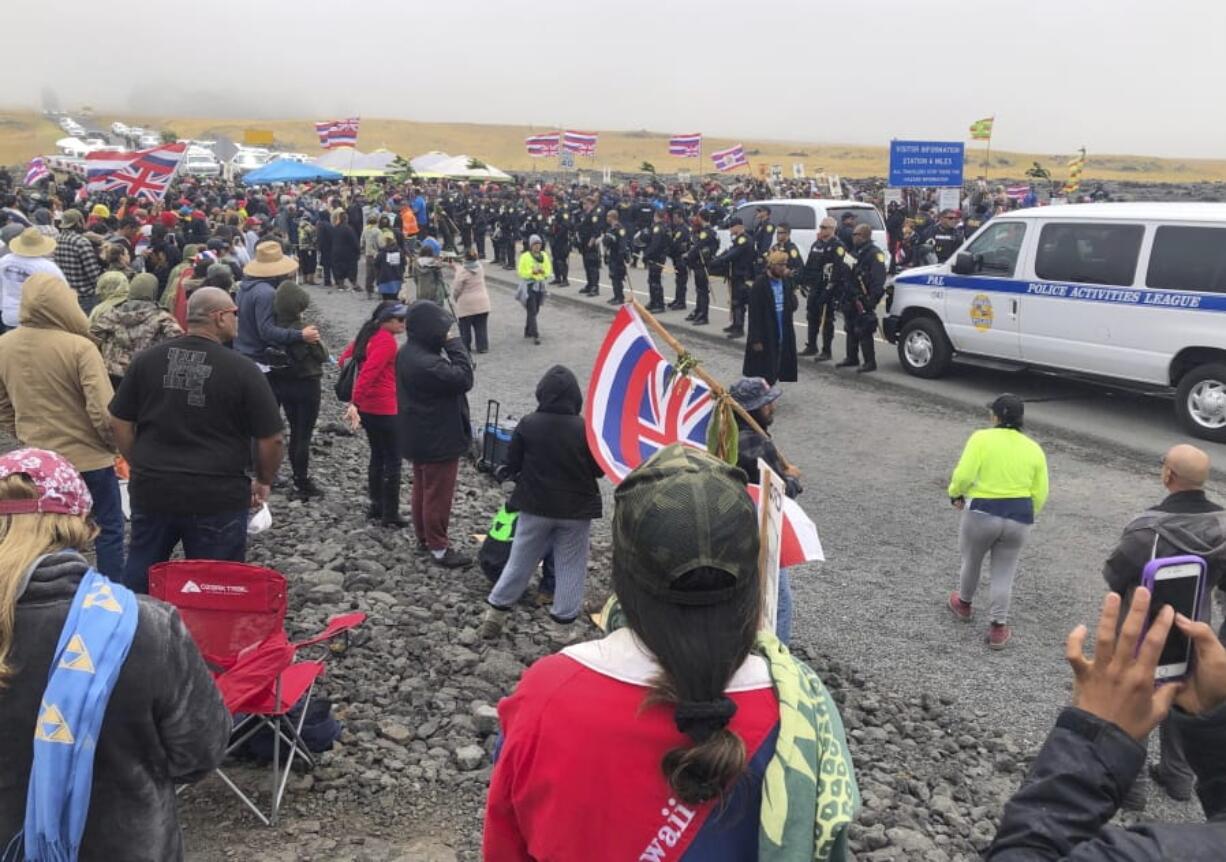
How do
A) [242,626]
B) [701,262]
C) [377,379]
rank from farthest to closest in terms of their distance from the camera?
[701,262]
[377,379]
[242,626]

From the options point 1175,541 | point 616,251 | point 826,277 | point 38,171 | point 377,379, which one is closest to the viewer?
point 1175,541

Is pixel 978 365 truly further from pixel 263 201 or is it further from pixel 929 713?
pixel 263 201

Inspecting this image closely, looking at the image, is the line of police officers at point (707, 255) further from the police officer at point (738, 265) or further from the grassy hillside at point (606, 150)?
the grassy hillside at point (606, 150)

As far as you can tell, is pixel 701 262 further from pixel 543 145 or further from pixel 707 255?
pixel 543 145

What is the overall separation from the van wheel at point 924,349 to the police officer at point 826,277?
1064 mm

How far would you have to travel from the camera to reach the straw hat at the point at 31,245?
876 centimetres

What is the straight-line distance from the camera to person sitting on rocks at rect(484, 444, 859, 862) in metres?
1.50

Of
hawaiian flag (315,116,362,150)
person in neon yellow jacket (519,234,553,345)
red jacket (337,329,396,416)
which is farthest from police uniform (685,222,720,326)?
Result: hawaiian flag (315,116,362,150)

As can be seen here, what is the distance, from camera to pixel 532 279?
1452cm

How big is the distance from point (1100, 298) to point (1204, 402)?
4.77ft

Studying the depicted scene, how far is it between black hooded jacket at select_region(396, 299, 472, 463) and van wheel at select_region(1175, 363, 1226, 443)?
7.42 metres

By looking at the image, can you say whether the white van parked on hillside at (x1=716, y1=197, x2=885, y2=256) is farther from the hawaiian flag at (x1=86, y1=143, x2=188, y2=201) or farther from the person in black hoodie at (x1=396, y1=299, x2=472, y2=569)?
the person in black hoodie at (x1=396, y1=299, x2=472, y2=569)

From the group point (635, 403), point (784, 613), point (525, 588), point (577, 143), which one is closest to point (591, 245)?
point (525, 588)

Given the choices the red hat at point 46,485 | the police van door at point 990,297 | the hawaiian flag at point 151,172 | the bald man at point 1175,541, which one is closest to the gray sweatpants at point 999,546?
the bald man at point 1175,541
